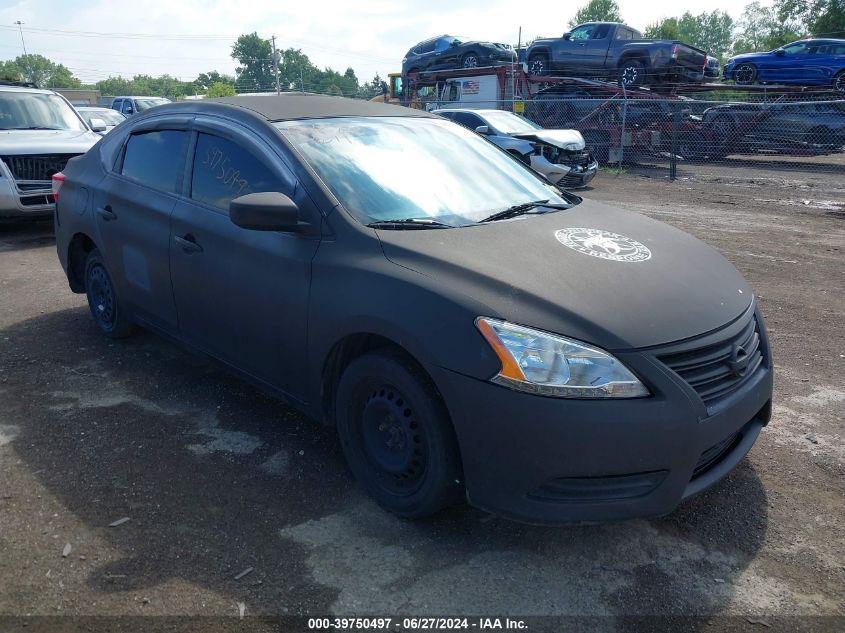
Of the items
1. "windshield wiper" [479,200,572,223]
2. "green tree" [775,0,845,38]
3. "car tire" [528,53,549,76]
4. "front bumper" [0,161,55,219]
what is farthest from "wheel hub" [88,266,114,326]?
"green tree" [775,0,845,38]

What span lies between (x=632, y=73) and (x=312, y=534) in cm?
1952

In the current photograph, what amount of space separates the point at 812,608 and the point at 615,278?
138 cm

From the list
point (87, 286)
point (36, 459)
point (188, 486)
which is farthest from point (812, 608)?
point (87, 286)

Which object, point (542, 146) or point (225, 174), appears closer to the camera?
point (225, 174)

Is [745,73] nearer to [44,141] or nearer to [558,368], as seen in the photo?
[44,141]

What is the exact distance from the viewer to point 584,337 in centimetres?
241

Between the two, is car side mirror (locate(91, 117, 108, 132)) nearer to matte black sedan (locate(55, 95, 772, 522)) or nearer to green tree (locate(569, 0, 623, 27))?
matte black sedan (locate(55, 95, 772, 522))

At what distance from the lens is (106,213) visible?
453 cm

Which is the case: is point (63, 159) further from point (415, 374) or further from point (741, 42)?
point (741, 42)

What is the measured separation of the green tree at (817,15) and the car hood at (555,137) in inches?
1481

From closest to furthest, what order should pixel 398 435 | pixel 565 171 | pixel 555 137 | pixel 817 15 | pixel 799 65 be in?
pixel 398 435
pixel 565 171
pixel 555 137
pixel 799 65
pixel 817 15

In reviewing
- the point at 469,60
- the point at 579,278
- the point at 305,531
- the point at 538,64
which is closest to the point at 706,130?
the point at 538,64

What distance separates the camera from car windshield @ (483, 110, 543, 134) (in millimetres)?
13891

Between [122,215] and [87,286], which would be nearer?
[122,215]
